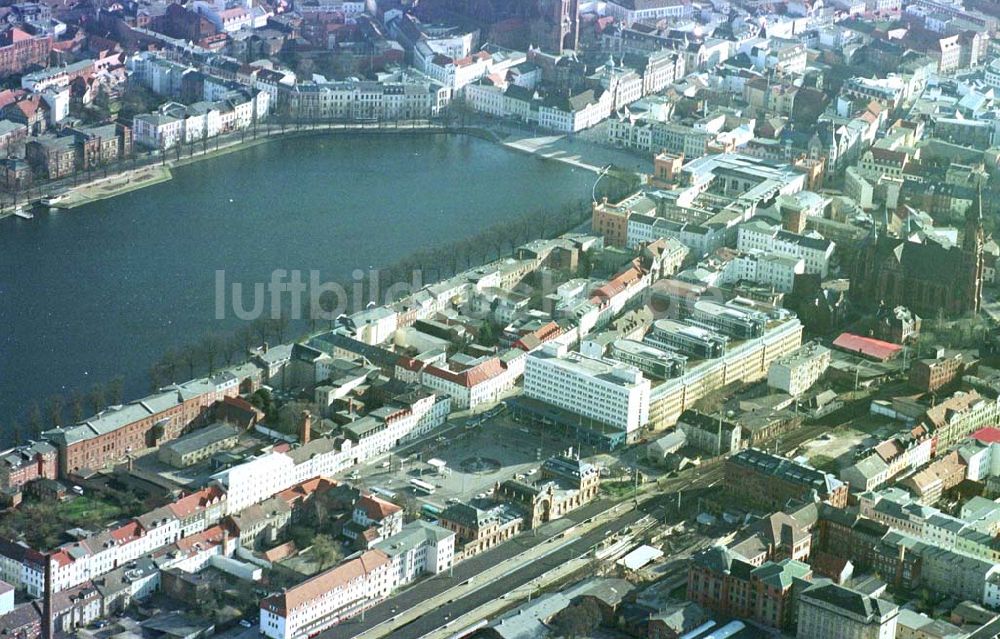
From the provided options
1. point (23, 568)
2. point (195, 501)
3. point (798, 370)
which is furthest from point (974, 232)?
point (23, 568)

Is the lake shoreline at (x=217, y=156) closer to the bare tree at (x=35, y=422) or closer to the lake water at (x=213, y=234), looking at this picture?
the lake water at (x=213, y=234)

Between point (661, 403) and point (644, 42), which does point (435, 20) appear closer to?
point (644, 42)

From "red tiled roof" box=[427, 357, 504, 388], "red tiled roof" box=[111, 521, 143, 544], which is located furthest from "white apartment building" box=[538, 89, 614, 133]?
"red tiled roof" box=[111, 521, 143, 544]

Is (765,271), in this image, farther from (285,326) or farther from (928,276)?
(285,326)

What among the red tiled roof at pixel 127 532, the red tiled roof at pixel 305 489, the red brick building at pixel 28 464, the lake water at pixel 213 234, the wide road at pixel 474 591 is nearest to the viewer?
the wide road at pixel 474 591

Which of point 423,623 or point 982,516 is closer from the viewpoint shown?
point 423,623

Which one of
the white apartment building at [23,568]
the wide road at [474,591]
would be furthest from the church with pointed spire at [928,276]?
the white apartment building at [23,568]

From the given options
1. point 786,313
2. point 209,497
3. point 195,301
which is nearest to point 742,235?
point 786,313
